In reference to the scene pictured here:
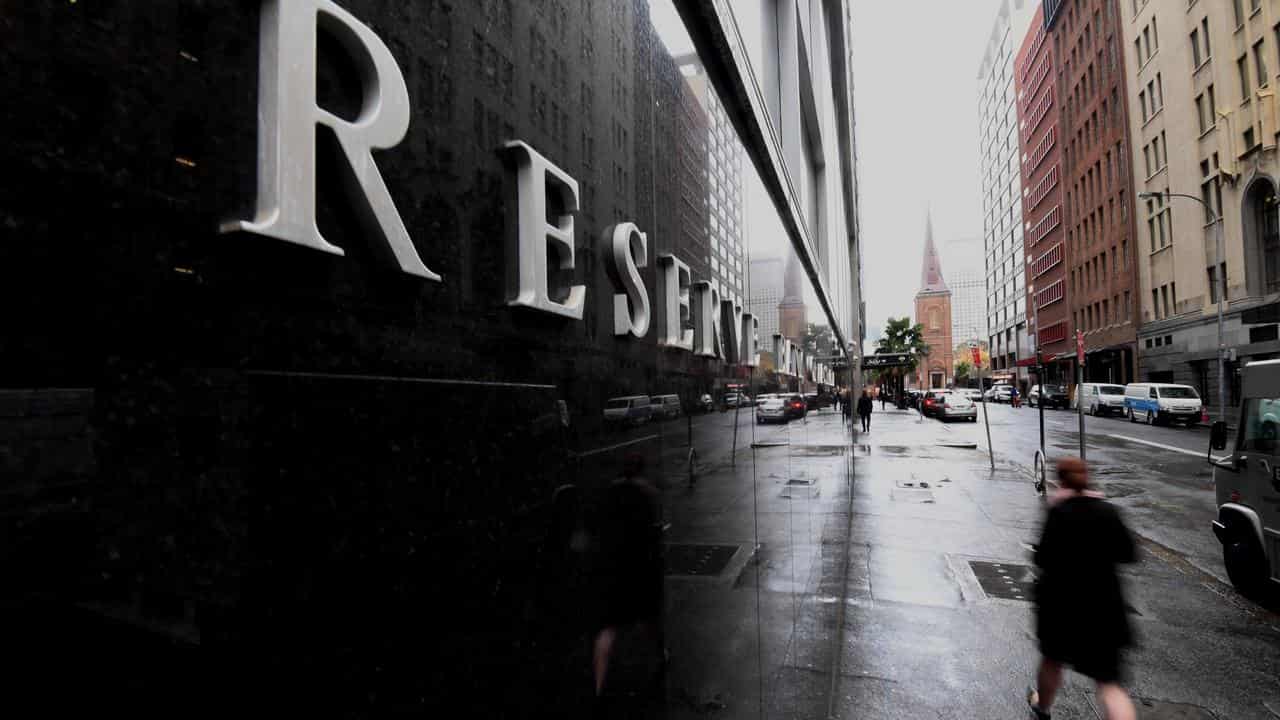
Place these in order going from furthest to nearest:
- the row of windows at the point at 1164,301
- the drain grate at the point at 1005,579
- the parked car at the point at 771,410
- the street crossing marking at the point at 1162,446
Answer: the row of windows at the point at 1164,301, the street crossing marking at the point at 1162,446, the drain grate at the point at 1005,579, the parked car at the point at 771,410

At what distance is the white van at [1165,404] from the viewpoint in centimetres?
3164

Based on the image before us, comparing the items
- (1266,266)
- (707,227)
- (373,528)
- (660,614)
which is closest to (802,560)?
(707,227)

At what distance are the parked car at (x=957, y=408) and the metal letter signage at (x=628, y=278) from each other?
40095 mm

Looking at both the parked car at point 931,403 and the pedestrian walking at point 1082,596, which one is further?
the parked car at point 931,403

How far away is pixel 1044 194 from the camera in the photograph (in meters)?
74.4

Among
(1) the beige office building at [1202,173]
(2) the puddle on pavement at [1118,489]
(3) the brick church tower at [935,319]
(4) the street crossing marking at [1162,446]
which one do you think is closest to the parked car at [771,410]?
(2) the puddle on pavement at [1118,489]

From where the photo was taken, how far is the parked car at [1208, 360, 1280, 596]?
668cm

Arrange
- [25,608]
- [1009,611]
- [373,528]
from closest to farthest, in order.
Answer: [25,608] < [373,528] < [1009,611]

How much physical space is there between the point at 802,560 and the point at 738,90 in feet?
14.9

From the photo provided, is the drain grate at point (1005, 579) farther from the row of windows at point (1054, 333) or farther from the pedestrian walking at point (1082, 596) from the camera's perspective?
the row of windows at point (1054, 333)

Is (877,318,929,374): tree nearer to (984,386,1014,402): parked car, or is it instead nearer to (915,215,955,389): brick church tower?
(984,386,1014,402): parked car

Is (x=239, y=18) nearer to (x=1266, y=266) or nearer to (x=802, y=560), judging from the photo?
(x=802, y=560)

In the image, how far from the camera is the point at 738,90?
566 centimetres

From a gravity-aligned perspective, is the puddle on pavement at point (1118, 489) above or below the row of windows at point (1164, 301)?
below
